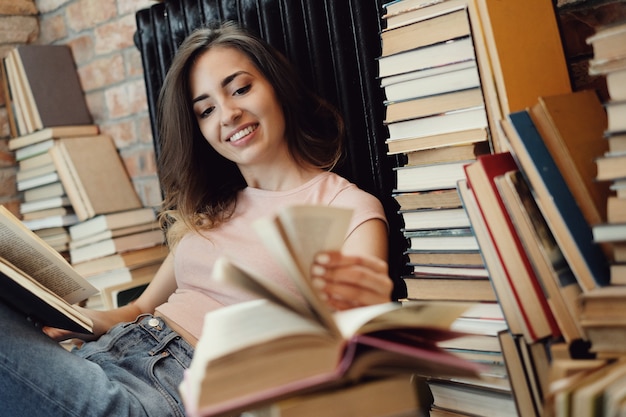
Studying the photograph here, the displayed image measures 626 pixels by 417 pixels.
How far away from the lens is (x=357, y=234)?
52.3 inches

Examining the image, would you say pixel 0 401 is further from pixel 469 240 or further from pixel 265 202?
pixel 469 240

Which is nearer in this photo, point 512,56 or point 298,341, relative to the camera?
point 298,341

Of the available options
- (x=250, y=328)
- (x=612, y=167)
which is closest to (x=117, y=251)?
(x=250, y=328)

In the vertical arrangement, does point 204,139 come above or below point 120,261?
above

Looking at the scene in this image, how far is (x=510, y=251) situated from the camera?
0.95m

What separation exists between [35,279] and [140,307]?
405 millimetres

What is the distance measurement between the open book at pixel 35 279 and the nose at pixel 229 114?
0.44m

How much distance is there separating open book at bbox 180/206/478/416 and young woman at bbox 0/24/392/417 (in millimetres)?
539

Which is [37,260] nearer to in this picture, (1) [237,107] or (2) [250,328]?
(1) [237,107]

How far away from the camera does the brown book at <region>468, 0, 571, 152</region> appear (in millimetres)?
1047

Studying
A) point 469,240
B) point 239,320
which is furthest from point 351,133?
point 239,320

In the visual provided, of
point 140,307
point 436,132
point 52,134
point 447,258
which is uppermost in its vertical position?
point 52,134

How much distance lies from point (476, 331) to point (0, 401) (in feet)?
2.60

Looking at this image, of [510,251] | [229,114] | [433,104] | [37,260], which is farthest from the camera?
[229,114]
